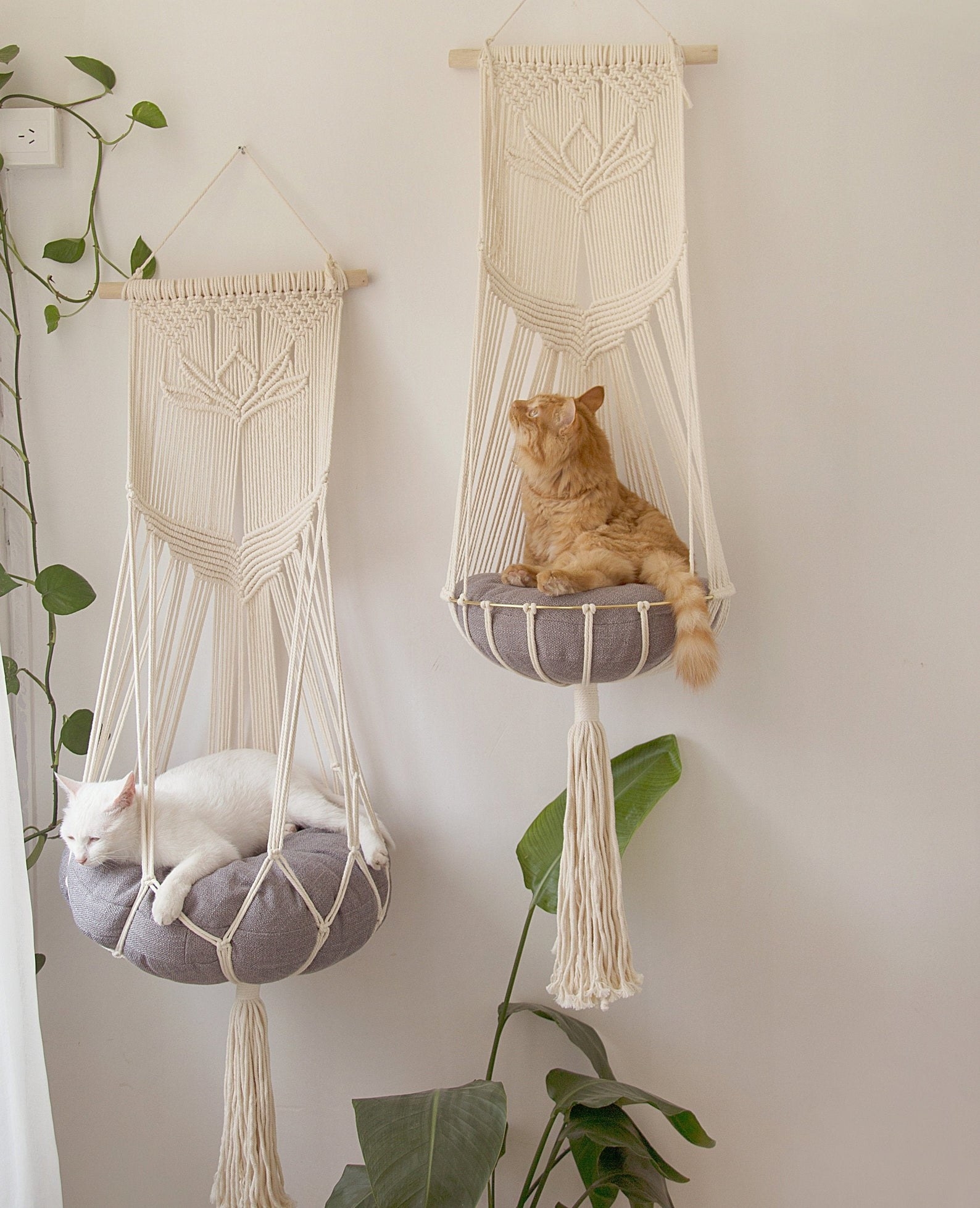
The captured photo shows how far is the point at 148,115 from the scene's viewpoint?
133 centimetres

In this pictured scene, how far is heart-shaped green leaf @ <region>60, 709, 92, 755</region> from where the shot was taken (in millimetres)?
1376

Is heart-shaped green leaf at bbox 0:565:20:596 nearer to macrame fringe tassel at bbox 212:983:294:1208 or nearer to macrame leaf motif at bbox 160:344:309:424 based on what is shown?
macrame leaf motif at bbox 160:344:309:424

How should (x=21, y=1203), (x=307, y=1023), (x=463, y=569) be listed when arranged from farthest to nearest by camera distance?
(x=307, y=1023), (x=463, y=569), (x=21, y=1203)

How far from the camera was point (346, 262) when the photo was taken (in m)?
1.39

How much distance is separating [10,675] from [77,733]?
14 centimetres

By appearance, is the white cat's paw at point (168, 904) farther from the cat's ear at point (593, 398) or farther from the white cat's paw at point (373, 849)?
the cat's ear at point (593, 398)

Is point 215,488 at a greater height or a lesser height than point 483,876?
greater

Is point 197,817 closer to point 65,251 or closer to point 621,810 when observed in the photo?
point 621,810

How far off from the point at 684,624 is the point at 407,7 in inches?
41.4

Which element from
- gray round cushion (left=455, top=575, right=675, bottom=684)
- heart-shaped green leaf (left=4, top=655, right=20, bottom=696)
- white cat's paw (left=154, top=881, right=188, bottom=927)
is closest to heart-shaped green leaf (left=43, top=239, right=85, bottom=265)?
heart-shaped green leaf (left=4, top=655, right=20, bottom=696)

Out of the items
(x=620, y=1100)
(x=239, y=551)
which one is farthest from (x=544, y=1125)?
(x=239, y=551)

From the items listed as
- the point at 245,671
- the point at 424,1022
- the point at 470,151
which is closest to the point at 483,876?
the point at 424,1022

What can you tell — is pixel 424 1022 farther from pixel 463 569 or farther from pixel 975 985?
pixel 975 985

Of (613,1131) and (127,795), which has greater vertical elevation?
(127,795)
